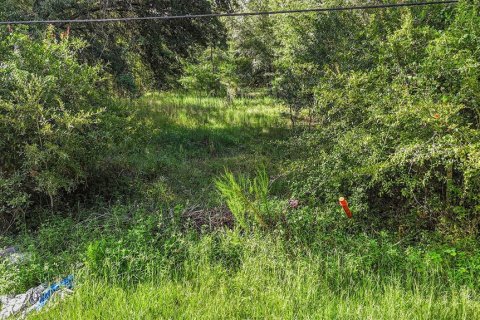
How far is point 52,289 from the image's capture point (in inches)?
109

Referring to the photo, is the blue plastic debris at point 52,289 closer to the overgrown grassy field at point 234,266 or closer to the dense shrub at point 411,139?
the overgrown grassy field at point 234,266

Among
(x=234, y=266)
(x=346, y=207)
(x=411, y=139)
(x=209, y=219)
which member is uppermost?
(x=411, y=139)

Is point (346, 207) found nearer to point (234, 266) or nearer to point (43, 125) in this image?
point (234, 266)

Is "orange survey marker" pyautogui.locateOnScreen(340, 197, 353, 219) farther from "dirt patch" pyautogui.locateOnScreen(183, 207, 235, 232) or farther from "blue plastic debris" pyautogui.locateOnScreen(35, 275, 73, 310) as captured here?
"blue plastic debris" pyautogui.locateOnScreen(35, 275, 73, 310)

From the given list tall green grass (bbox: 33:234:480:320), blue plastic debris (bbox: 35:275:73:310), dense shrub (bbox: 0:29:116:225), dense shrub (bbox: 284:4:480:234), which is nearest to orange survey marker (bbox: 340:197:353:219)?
dense shrub (bbox: 284:4:480:234)

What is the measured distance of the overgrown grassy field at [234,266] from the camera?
2.54 metres

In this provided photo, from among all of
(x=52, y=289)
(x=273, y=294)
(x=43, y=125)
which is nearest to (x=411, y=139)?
(x=273, y=294)

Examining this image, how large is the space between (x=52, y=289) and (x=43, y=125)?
1959 millimetres

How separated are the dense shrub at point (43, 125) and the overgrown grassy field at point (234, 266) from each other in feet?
1.51

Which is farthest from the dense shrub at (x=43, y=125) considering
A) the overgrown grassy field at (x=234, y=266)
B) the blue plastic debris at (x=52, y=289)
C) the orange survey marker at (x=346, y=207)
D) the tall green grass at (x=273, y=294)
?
the orange survey marker at (x=346, y=207)

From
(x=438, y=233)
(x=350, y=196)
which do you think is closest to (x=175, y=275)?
(x=350, y=196)

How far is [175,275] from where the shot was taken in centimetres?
294

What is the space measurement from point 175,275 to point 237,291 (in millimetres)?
559

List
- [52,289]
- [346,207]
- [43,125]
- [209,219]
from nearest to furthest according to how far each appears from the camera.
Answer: [52,289] → [346,207] → [209,219] → [43,125]
